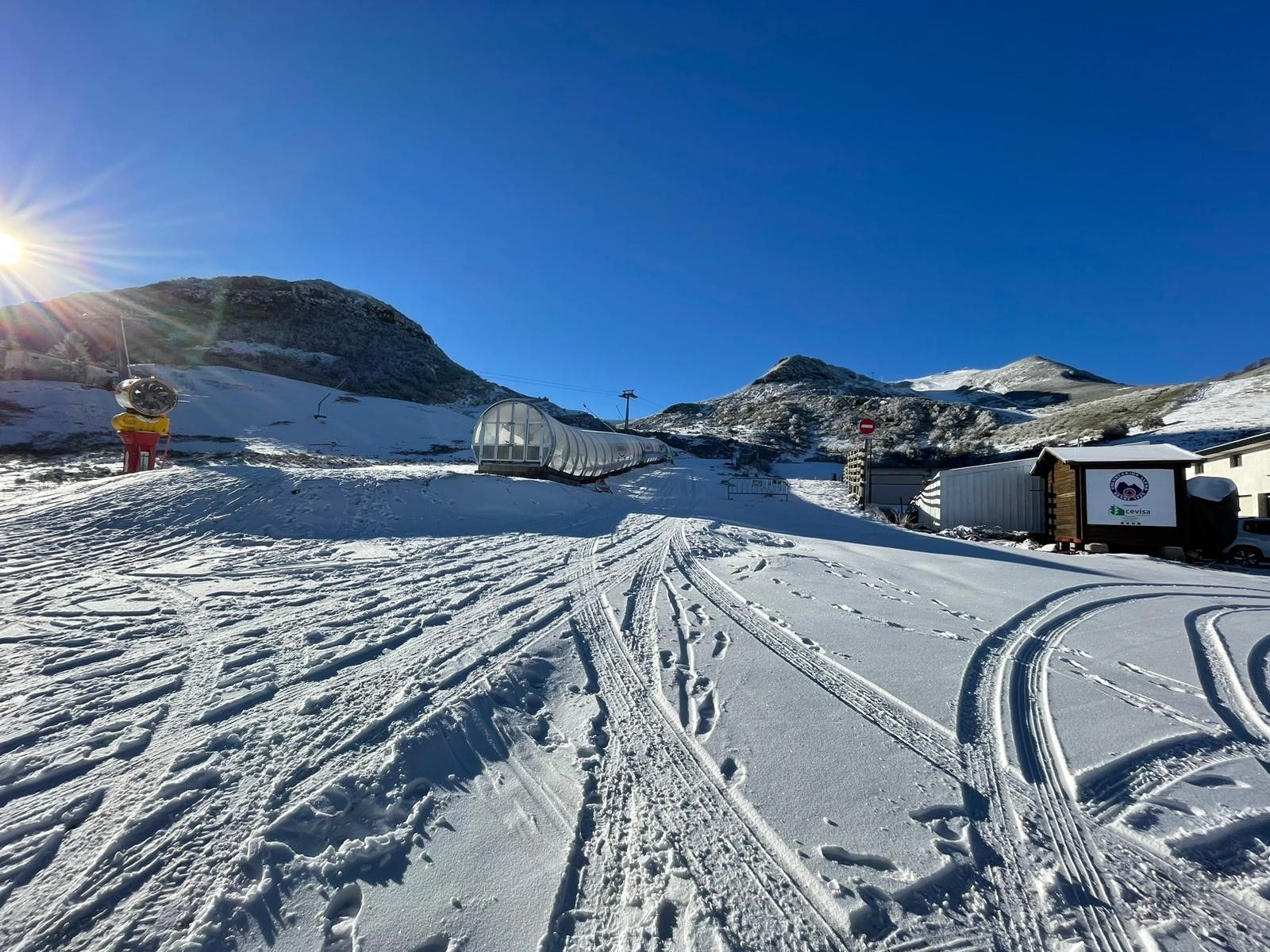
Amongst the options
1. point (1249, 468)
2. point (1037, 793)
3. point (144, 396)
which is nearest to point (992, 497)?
point (1249, 468)

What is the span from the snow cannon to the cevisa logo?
2737cm

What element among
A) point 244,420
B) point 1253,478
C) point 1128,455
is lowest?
point 1253,478

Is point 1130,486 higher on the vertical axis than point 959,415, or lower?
lower

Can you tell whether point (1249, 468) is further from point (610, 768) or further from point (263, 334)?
point (263, 334)

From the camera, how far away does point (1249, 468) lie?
18.5 meters

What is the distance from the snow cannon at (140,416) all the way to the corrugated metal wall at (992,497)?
2641cm

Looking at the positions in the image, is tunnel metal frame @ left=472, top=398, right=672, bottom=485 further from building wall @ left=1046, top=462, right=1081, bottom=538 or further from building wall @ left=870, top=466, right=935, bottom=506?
building wall @ left=1046, top=462, right=1081, bottom=538

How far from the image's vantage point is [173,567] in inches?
276

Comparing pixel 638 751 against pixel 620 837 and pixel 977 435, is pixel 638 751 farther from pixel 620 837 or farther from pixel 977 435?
pixel 977 435

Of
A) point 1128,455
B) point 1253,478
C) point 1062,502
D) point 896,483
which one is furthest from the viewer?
point 896,483

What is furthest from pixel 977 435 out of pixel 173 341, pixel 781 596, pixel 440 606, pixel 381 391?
pixel 173 341

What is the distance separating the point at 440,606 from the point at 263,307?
310 ft

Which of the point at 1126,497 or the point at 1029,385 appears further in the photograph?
the point at 1029,385

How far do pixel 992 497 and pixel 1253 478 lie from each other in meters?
10.4
